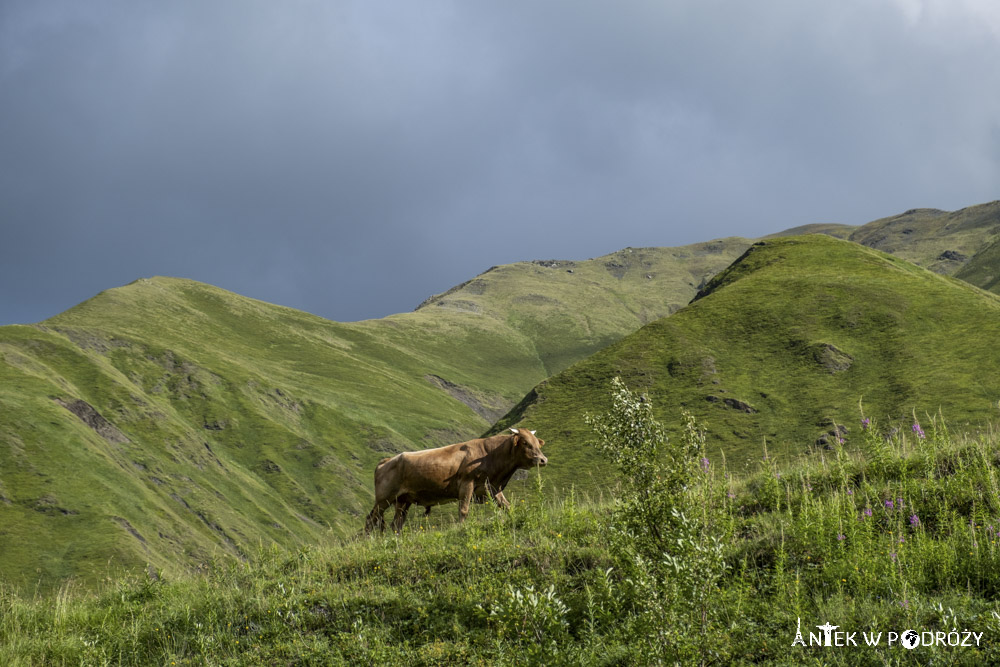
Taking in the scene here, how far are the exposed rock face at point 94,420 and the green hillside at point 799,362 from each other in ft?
272

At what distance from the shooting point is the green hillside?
89.1 meters

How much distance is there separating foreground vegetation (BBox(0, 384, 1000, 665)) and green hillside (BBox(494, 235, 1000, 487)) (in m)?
66.0

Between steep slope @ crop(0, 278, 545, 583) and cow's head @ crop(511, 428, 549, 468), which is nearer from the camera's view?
cow's head @ crop(511, 428, 549, 468)

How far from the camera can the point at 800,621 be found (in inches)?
335

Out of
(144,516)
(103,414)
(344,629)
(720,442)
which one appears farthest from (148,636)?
(103,414)

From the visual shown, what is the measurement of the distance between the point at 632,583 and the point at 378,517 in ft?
40.7

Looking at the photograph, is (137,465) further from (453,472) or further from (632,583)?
(632,583)

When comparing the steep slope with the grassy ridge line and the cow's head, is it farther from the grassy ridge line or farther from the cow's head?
the grassy ridge line

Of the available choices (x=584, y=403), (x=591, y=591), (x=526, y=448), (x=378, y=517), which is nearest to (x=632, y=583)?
(x=591, y=591)

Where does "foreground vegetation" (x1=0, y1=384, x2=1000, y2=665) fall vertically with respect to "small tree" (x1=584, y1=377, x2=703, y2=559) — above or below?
below

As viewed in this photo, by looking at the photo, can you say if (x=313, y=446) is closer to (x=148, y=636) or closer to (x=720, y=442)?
(x=720, y=442)

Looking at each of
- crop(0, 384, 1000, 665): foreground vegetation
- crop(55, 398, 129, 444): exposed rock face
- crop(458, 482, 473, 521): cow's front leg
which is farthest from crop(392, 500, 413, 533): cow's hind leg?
crop(55, 398, 129, 444): exposed rock face

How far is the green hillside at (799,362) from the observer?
A: 8906 cm

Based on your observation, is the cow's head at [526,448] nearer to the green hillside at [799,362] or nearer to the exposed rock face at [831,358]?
the green hillside at [799,362]
